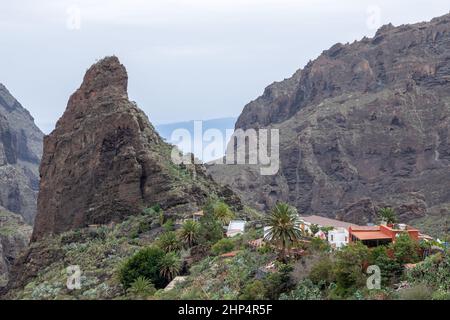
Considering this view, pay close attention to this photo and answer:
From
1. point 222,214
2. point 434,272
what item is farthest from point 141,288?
point 434,272

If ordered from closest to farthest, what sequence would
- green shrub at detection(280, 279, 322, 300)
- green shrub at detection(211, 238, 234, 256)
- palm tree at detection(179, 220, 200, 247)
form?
green shrub at detection(280, 279, 322, 300)
green shrub at detection(211, 238, 234, 256)
palm tree at detection(179, 220, 200, 247)

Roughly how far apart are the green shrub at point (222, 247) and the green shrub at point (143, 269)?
515cm

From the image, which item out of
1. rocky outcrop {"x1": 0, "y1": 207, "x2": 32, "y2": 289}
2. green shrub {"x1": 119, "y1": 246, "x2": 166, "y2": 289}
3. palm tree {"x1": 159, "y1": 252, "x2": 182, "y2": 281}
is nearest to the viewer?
green shrub {"x1": 119, "y1": 246, "x2": 166, "y2": 289}

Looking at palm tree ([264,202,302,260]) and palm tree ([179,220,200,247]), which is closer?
palm tree ([264,202,302,260])

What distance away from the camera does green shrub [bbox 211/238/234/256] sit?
66.6 meters

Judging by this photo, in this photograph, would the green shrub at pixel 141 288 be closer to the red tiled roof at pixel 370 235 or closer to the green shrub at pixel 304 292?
the green shrub at pixel 304 292

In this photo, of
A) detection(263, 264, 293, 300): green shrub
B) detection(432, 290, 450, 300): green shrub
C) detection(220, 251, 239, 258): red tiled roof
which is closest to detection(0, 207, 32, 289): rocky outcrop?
detection(220, 251, 239, 258): red tiled roof

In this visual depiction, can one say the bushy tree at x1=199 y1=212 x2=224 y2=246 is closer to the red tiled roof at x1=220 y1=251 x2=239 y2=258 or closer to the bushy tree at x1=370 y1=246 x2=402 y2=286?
the red tiled roof at x1=220 y1=251 x2=239 y2=258

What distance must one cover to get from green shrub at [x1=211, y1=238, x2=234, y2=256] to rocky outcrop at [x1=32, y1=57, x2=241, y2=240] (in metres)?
17.4

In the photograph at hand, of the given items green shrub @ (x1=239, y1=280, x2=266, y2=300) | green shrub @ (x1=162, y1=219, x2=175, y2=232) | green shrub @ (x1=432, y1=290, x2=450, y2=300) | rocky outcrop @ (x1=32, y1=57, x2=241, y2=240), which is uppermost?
rocky outcrop @ (x1=32, y1=57, x2=241, y2=240)
